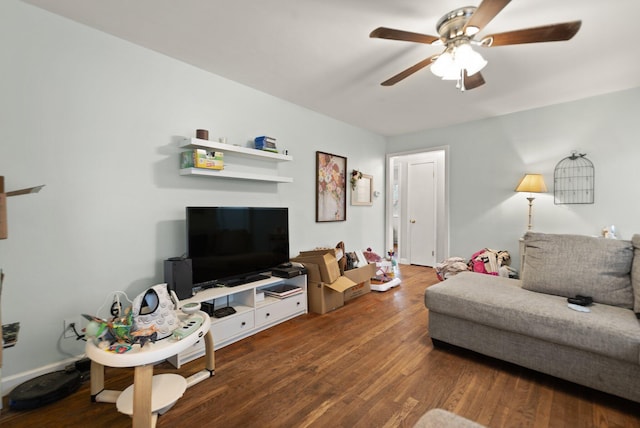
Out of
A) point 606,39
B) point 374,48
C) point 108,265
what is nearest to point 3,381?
point 108,265

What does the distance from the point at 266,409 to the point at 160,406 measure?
1.88 feet

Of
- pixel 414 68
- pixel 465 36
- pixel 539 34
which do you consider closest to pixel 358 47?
pixel 414 68

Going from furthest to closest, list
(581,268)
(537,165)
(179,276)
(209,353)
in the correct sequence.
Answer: (537,165)
(179,276)
(581,268)
(209,353)

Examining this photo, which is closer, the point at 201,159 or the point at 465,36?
the point at 465,36

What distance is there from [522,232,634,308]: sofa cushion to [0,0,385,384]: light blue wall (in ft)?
9.22

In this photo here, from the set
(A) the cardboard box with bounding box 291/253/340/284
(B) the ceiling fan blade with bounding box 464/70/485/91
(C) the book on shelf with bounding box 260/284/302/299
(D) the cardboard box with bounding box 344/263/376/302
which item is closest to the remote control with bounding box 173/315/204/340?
(C) the book on shelf with bounding box 260/284/302/299

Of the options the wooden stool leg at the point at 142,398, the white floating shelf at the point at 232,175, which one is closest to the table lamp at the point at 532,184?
the white floating shelf at the point at 232,175

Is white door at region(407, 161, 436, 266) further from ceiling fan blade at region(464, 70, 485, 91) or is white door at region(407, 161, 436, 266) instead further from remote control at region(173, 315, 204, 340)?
remote control at region(173, 315, 204, 340)

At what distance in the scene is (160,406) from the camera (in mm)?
1564

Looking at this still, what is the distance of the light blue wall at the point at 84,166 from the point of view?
1.85 meters

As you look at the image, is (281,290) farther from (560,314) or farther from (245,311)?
(560,314)

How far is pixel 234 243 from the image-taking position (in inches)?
106

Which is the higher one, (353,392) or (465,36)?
(465,36)

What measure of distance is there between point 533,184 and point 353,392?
3426 millimetres
